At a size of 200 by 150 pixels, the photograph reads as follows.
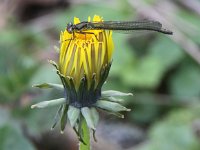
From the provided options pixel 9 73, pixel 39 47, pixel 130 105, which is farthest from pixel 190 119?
pixel 39 47

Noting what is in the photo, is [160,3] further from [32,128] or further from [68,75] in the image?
[68,75]

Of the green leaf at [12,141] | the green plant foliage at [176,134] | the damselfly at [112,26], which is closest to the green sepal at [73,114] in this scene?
the damselfly at [112,26]

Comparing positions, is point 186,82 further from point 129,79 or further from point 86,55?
point 86,55

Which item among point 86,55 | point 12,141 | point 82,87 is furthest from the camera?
point 12,141

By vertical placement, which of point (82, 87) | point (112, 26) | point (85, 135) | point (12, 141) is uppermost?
point (112, 26)

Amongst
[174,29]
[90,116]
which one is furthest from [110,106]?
[174,29]

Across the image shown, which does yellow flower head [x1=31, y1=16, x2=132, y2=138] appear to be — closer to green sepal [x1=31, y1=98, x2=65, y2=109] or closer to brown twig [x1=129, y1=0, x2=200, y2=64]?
green sepal [x1=31, y1=98, x2=65, y2=109]

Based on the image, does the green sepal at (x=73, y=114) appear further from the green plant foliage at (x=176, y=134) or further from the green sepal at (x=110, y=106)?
the green plant foliage at (x=176, y=134)
